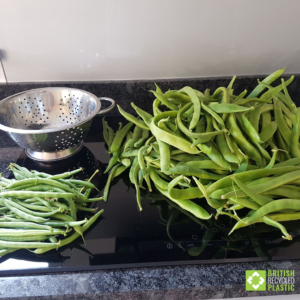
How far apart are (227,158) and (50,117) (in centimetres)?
79

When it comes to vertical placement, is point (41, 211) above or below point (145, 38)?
below

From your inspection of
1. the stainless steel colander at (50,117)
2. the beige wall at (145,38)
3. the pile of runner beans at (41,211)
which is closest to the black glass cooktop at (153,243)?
the pile of runner beans at (41,211)

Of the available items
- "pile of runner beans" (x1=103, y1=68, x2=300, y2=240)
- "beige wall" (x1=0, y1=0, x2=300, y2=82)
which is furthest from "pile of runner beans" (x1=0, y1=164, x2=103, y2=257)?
"beige wall" (x1=0, y1=0, x2=300, y2=82)

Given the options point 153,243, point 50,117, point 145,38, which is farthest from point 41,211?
point 145,38

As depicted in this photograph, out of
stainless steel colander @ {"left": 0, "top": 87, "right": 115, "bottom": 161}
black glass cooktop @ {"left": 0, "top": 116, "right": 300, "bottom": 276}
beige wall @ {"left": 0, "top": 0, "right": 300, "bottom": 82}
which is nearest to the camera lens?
black glass cooktop @ {"left": 0, "top": 116, "right": 300, "bottom": 276}

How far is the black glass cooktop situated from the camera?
2.21ft

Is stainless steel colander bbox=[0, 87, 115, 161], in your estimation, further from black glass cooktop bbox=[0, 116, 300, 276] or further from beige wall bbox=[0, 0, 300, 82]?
black glass cooktop bbox=[0, 116, 300, 276]

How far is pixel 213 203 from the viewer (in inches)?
29.6

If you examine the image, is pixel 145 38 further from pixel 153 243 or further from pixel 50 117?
pixel 153 243

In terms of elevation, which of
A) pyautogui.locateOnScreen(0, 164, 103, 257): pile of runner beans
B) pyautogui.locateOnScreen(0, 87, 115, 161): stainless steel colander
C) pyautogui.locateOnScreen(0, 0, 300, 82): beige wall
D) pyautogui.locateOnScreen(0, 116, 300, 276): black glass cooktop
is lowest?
pyautogui.locateOnScreen(0, 116, 300, 276): black glass cooktop

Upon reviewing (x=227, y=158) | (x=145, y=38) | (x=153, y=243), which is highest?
(x=145, y=38)

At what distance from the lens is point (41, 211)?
0.78 m

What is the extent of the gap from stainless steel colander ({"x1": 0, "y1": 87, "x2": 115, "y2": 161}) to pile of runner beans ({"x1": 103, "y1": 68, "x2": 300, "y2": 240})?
0.22 m

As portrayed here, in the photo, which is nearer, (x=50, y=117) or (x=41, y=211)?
(x=41, y=211)
